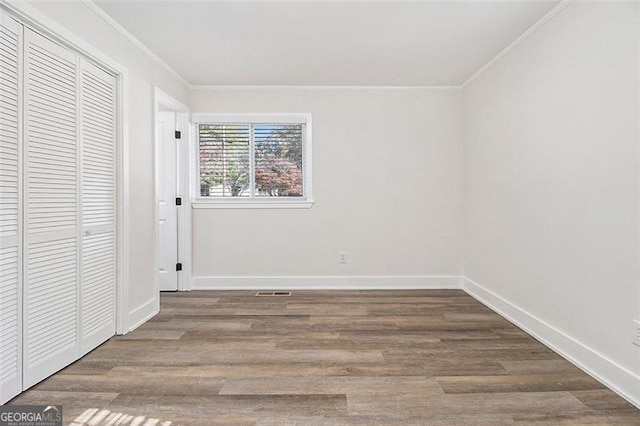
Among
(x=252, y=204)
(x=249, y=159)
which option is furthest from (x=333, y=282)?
(x=249, y=159)

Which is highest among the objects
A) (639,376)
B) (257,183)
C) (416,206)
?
(257,183)

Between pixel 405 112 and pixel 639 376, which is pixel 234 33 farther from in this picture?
pixel 639 376

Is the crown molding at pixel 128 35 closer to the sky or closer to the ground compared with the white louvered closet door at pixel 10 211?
closer to the sky

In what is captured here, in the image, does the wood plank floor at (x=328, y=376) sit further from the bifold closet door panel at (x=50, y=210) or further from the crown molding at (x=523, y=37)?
the crown molding at (x=523, y=37)

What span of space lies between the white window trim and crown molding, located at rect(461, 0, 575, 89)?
6.12 ft

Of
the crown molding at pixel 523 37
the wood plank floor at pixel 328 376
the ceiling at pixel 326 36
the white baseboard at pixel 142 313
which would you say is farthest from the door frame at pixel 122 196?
the crown molding at pixel 523 37

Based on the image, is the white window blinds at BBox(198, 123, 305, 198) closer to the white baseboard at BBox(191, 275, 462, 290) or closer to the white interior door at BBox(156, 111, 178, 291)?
the white interior door at BBox(156, 111, 178, 291)

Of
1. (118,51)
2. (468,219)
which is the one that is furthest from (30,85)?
(468,219)

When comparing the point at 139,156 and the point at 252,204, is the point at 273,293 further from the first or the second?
the point at 139,156

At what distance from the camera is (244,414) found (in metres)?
1.82

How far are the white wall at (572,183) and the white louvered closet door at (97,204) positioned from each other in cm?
324

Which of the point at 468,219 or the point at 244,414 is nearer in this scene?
the point at 244,414

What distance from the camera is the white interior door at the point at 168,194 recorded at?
416 centimetres

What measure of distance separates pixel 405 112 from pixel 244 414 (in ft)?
11.6
